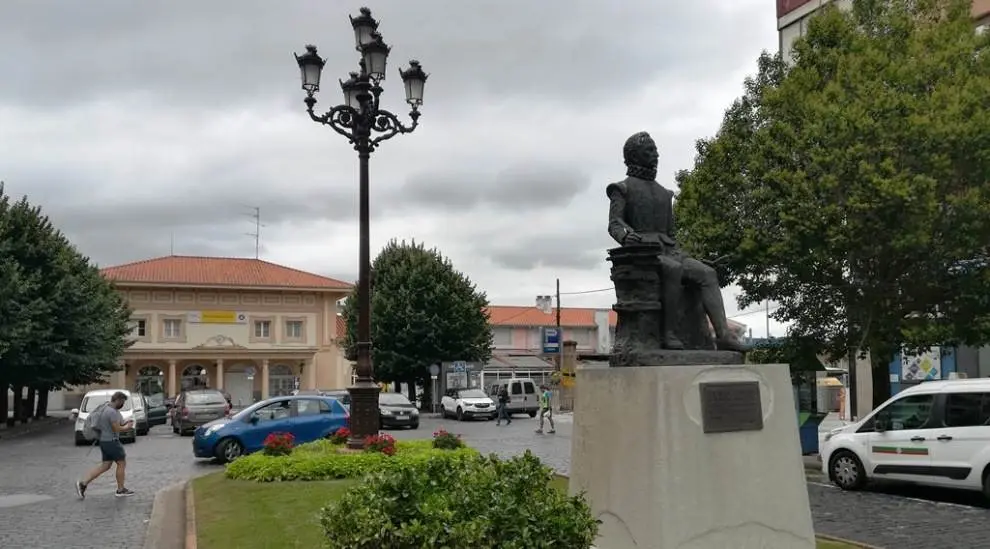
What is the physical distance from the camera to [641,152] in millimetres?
7262

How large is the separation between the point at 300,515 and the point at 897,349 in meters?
11.7

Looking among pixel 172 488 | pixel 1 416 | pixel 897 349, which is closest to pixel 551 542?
pixel 172 488

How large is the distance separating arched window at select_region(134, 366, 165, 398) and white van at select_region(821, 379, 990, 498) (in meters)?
54.5

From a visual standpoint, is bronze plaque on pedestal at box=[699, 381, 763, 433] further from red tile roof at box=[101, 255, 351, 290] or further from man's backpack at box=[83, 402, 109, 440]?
red tile roof at box=[101, 255, 351, 290]

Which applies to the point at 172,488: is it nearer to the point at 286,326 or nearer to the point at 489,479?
the point at 489,479

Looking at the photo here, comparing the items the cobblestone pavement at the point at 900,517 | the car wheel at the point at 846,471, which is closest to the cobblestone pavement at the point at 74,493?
the cobblestone pavement at the point at 900,517

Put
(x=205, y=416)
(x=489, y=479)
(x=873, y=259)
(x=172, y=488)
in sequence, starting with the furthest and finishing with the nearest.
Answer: (x=205, y=416)
(x=873, y=259)
(x=172, y=488)
(x=489, y=479)

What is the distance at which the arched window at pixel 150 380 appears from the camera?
60347 mm

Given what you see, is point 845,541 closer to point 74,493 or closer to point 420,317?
point 74,493

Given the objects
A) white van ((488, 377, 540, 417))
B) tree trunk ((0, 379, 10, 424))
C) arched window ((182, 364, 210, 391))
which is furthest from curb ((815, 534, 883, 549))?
arched window ((182, 364, 210, 391))

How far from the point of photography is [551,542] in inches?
183

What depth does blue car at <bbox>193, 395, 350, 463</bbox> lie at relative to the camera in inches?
732

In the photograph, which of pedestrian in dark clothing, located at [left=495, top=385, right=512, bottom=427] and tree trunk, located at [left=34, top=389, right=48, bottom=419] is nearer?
pedestrian in dark clothing, located at [left=495, top=385, right=512, bottom=427]

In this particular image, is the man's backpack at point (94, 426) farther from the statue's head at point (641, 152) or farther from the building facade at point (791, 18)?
the building facade at point (791, 18)
